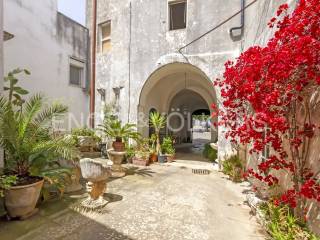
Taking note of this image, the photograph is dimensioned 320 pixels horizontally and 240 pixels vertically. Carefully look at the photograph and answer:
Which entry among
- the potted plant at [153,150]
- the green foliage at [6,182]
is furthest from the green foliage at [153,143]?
the green foliage at [6,182]

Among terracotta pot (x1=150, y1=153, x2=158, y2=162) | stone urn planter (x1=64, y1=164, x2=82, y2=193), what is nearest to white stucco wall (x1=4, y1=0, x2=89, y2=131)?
terracotta pot (x1=150, y1=153, x2=158, y2=162)

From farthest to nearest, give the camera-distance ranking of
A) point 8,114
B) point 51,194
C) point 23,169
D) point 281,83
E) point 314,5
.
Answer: point 51,194 < point 23,169 < point 8,114 < point 281,83 < point 314,5

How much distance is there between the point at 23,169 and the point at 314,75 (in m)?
5.63

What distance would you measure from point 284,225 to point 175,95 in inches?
427

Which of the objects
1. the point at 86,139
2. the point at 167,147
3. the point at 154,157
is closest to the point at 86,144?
the point at 86,139

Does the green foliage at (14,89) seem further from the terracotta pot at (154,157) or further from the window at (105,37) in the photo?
the terracotta pot at (154,157)

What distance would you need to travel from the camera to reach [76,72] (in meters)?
12.0

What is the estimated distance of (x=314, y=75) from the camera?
3.07 m

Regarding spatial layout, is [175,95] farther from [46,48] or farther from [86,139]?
[46,48]

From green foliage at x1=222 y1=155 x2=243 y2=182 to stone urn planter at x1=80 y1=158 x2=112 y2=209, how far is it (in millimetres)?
4325

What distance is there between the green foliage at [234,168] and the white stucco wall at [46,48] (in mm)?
8008

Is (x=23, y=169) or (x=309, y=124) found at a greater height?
(x=309, y=124)

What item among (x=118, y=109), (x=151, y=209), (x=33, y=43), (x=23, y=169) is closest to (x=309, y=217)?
(x=151, y=209)

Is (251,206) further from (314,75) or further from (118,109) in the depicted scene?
(118,109)
